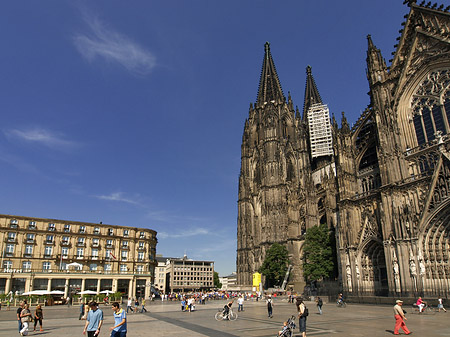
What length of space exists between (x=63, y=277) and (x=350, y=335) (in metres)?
54.5

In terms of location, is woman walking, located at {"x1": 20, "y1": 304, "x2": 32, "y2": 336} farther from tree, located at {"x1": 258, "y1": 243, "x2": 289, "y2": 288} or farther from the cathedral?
tree, located at {"x1": 258, "y1": 243, "x2": 289, "y2": 288}

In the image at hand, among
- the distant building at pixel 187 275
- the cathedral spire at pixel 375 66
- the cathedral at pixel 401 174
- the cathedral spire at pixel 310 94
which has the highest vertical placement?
the cathedral spire at pixel 310 94

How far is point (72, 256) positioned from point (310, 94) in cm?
6923

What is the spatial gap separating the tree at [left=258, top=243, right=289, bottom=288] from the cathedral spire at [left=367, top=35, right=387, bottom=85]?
31.4m

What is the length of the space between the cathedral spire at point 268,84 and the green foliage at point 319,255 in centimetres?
4195

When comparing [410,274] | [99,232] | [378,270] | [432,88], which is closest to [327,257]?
[378,270]

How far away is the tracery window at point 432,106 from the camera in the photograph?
32844 millimetres

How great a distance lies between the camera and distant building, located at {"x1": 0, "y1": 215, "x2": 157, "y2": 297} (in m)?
53.3

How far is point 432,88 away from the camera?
3403cm

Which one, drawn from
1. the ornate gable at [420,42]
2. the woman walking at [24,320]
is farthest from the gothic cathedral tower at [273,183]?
the woman walking at [24,320]

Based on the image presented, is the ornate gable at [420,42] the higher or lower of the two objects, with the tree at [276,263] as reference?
higher

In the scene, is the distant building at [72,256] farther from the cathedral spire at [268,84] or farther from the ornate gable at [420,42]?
the ornate gable at [420,42]

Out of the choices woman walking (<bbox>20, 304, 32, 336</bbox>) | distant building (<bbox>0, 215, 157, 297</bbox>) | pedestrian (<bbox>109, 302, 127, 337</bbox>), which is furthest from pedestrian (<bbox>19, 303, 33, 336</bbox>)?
distant building (<bbox>0, 215, 157, 297</bbox>)

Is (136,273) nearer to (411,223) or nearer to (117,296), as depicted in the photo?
(117,296)
